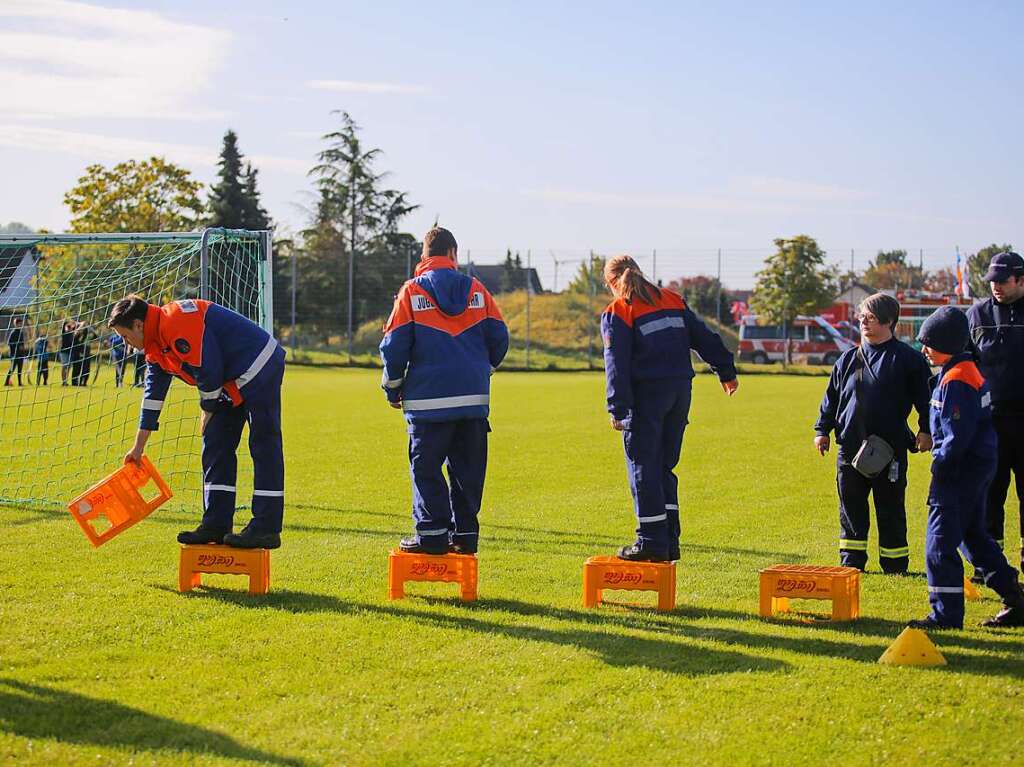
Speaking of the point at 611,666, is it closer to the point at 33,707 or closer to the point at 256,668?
the point at 256,668

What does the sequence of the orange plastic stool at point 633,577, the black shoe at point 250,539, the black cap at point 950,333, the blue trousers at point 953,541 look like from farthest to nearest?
the black shoe at point 250,539 < the orange plastic stool at point 633,577 < the black cap at point 950,333 < the blue trousers at point 953,541

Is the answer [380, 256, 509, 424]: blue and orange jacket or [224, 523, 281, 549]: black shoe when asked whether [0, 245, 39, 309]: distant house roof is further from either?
[380, 256, 509, 424]: blue and orange jacket

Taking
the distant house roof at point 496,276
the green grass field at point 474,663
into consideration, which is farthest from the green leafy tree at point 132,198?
the green grass field at point 474,663

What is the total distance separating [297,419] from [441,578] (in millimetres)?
13018

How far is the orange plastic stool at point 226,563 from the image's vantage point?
6.77m

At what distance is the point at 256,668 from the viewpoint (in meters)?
5.25

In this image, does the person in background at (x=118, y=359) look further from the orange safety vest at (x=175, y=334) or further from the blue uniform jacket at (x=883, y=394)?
the blue uniform jacket at (x=883, y=394)

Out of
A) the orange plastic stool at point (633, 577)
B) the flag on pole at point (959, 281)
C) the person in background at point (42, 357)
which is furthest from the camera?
the flag on pole at point (959, 281)

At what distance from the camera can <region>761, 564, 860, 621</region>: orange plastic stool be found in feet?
20.5

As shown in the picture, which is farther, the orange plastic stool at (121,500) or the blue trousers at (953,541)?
the orange plastic stool at (121,500)

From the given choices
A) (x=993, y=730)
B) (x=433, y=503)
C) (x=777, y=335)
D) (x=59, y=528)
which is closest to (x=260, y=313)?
(x=59, y=528)

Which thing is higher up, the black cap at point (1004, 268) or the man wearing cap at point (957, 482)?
the black cap at point (1004, 268)

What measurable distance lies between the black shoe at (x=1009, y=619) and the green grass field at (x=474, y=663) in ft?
0.53

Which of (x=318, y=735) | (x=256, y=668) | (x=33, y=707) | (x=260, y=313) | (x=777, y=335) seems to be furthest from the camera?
(x=777, y=335)
